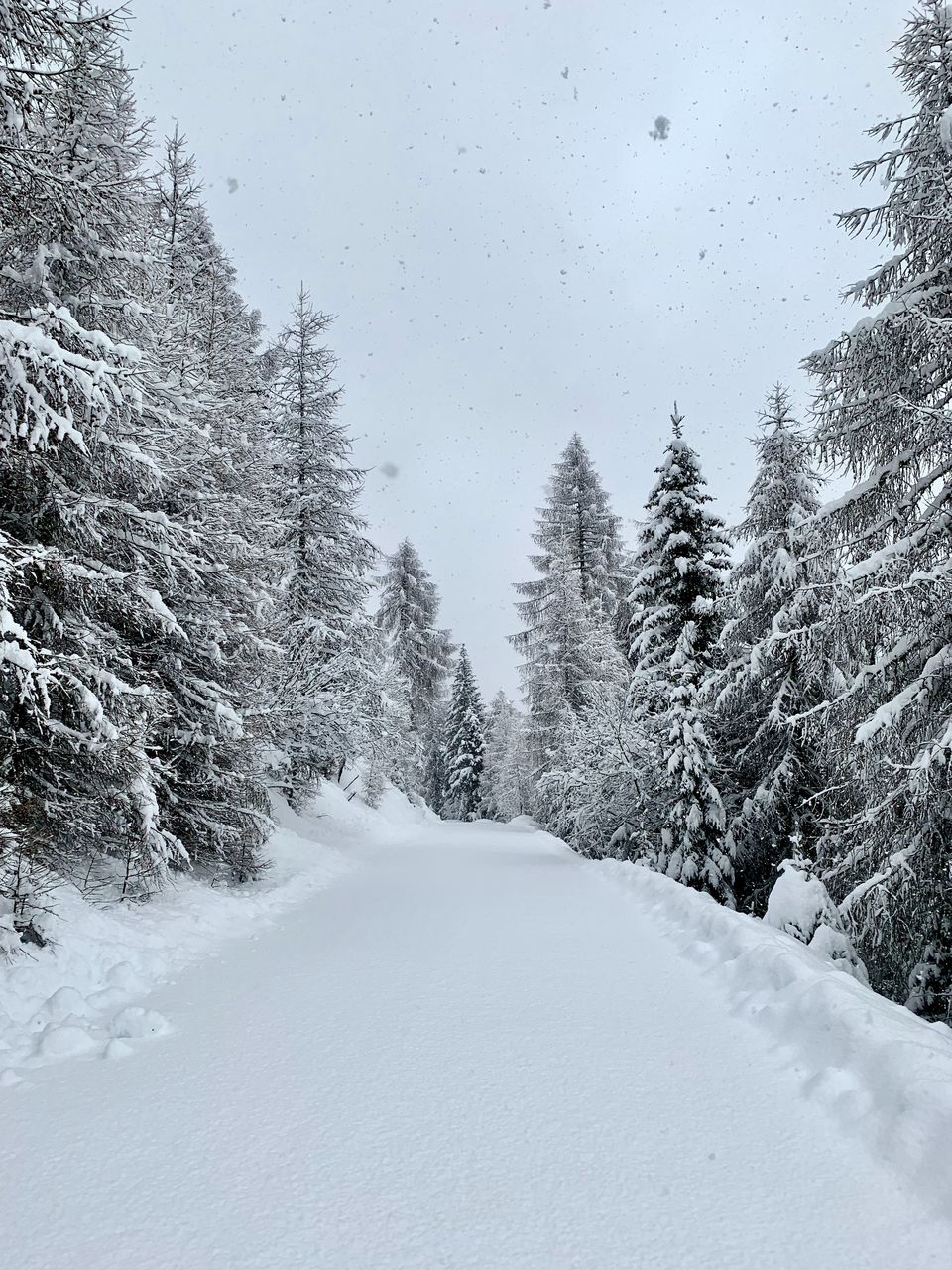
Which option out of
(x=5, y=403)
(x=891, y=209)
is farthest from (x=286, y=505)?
(x=891, y=209)

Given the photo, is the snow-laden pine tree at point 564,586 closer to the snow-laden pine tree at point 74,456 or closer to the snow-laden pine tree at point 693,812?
the snow-laden pine tree at point 693,812

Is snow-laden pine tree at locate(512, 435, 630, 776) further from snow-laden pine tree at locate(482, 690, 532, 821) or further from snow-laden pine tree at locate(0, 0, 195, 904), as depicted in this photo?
snow-laden pine tree at locate(0, 0, 195, 904)

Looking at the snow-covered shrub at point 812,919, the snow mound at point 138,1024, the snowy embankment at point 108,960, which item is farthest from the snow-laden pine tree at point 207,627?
the snow-covered shrub at point 812,919

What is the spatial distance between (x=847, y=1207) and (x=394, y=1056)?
2197 mm

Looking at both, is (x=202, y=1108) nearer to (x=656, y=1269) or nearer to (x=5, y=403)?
(x=656, y=1269)

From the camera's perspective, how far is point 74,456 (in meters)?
5.99

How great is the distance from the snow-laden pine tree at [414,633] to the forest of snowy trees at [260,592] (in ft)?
58.3

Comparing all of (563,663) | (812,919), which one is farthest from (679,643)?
(563,663)

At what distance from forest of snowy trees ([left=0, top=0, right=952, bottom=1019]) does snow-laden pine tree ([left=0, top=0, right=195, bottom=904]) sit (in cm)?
3

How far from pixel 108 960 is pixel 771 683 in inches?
386

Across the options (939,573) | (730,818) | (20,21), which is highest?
(20,21)

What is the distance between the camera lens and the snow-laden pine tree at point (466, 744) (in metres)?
43.6

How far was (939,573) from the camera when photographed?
5410 millimetres

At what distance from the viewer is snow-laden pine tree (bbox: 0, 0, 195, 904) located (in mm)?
4879
